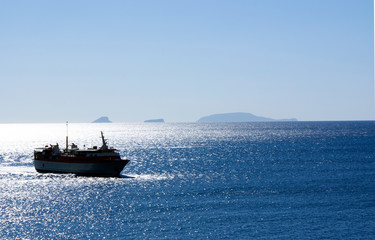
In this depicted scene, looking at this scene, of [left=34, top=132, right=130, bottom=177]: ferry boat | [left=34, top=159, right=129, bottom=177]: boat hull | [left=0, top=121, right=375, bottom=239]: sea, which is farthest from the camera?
[left=34, top=132, right=130, bottom=177]: ferry boat

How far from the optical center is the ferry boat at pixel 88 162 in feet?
344

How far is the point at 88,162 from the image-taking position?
106m

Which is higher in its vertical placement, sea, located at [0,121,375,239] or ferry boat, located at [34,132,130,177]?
ferry boat, located at [34,132,130,177]

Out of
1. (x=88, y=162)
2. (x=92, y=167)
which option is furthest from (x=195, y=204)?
(x=88, y=162)

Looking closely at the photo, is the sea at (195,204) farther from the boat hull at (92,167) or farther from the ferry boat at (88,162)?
the ferry boat at (88,162)

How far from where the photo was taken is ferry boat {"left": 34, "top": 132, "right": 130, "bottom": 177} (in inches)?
4124

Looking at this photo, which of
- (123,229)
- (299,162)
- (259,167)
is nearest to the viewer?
(123,229)

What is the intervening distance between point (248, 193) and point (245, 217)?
18378 millimetres

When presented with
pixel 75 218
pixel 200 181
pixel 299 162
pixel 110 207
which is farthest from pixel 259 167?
pixel 75 218

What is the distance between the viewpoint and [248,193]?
263 ft

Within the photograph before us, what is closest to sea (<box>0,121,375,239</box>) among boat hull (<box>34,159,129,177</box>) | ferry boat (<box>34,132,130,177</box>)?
boat hull (<box>34,159,129,177</box>)

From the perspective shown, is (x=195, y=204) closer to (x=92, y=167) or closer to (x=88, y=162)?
(x=92, y=167)

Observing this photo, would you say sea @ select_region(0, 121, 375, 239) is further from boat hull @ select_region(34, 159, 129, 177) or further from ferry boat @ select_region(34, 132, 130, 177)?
ferry boat @ select_region(34, 132, 130, 177)

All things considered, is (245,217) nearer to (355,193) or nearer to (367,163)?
(355,193)
